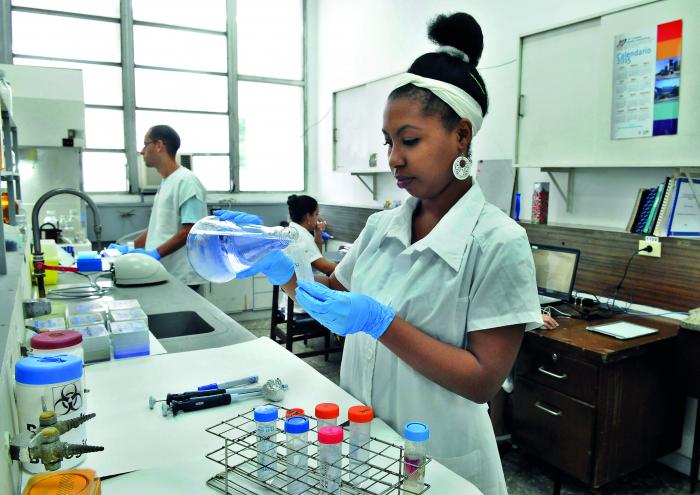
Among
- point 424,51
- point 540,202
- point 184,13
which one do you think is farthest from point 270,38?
point 540,202

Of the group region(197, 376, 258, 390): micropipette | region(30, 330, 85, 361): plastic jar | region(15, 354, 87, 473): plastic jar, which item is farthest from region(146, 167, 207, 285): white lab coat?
region(15, 354, 87, 473): plastic jar

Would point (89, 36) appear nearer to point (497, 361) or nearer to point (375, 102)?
point (375, 102)

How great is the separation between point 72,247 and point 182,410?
2.69 metres

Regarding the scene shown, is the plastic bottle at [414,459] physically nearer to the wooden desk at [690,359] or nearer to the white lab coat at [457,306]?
the white lab coat at [457,306]

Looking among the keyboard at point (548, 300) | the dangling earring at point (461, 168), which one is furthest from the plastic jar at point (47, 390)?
the keyboard at point (548, 300)

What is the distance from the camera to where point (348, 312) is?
1.01 m

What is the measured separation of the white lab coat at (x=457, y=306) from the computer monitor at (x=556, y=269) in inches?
60.3

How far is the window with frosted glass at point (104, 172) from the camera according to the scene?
4953 millimetres

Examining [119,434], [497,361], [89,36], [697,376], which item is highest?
[89,36]

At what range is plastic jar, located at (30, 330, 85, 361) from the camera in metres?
0.98

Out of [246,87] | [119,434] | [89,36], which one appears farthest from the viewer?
[246,87]

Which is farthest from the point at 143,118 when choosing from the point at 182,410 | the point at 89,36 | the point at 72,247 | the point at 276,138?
the point at 182,410

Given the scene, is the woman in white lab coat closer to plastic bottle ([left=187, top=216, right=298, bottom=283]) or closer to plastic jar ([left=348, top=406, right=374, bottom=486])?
plastic jar ([left=348, top=406, right=374, bottom=486])

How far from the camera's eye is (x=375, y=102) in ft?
14.6
